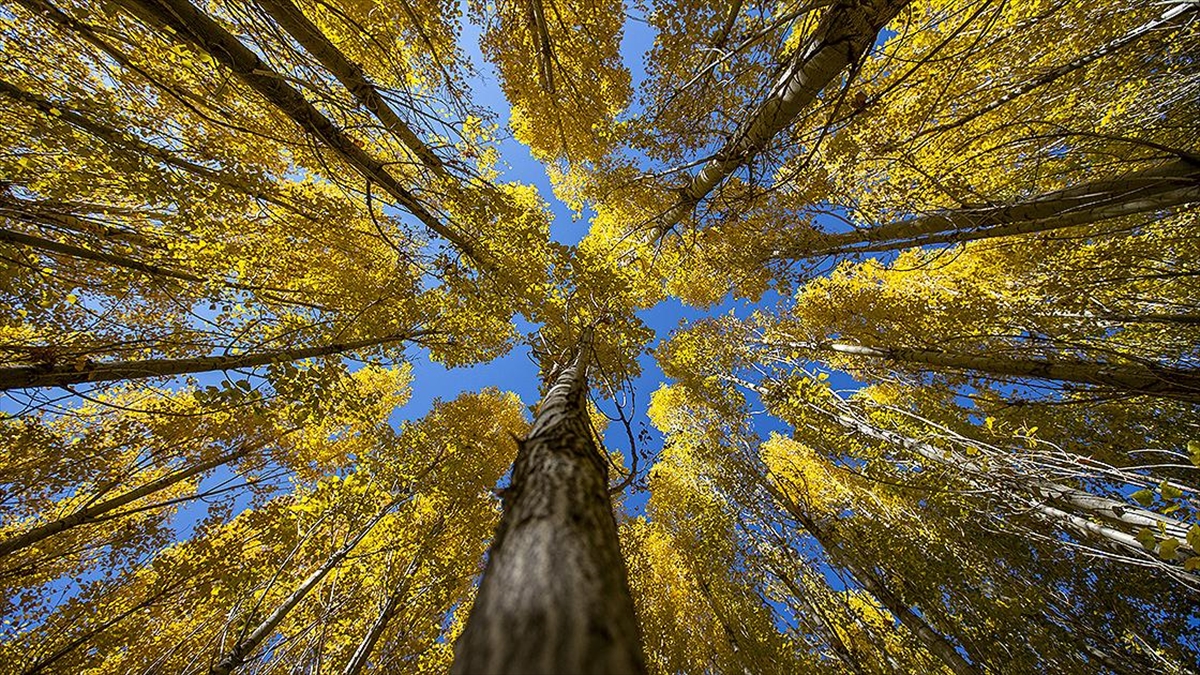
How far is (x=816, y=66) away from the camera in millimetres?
2721

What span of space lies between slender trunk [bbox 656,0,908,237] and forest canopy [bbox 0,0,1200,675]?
1.4 inches

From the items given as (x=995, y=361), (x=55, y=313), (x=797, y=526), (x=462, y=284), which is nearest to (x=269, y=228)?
(x=55, y=313)

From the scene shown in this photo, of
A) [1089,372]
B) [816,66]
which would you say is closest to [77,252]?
[816,66]

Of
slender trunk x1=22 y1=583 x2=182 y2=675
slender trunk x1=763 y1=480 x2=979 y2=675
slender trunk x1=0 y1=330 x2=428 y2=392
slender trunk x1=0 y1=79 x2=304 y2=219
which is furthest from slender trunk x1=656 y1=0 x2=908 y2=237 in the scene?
slender trunk x1=22 y1=583 x2=182 y2=675

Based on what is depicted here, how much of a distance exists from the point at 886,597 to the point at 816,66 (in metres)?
8.25

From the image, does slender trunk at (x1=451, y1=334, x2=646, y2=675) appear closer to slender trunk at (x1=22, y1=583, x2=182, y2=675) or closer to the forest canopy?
the forest canopy

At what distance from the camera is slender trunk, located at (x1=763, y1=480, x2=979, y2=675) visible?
559 cm

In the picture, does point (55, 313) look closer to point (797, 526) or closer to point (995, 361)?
point (995, 361)

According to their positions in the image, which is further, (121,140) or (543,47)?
(543,47)

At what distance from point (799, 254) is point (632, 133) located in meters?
4.30

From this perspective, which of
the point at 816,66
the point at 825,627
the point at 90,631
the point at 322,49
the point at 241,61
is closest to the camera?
the point at 816,66

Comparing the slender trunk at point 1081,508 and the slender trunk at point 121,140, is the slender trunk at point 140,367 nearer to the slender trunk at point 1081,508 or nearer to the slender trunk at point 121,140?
the slender trunk at point 121,140

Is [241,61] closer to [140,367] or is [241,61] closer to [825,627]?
[140,367]

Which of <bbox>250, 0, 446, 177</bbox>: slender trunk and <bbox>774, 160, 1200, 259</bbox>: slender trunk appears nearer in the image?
<bbox>774, 160, 1200, 259</bbox>: slender trunk
